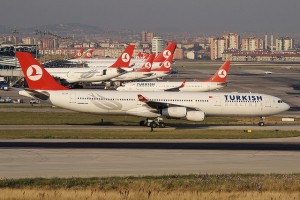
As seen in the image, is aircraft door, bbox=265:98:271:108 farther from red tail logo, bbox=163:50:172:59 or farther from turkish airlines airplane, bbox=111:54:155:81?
red tail logo, bbox=163:50:172:59

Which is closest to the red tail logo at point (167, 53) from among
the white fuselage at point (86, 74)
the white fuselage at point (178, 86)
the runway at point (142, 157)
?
the white fuselage at point (86, 74)

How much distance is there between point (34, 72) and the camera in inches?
2687

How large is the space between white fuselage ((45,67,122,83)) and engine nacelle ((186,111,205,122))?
64.2 metres

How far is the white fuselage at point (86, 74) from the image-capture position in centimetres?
12850

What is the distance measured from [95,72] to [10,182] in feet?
313

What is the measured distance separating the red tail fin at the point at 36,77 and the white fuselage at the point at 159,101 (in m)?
1.08

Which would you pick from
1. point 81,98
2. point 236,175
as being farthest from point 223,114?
point 236,175

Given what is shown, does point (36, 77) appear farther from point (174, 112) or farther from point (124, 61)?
point (124, 61)

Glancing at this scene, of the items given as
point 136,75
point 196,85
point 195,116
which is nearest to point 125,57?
point 136,75

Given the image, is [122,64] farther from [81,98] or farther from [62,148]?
[62,148]

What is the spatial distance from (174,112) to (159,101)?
2.19 metres

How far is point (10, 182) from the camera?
34500mm

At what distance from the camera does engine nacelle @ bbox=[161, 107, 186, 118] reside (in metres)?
65.9

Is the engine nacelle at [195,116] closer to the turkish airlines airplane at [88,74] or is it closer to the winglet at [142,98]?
the winglet at [142,98]
